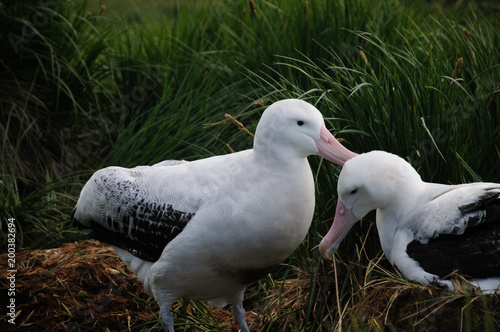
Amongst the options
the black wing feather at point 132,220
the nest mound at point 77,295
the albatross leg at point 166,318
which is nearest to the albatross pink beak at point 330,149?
the black wing feather at point 132,220

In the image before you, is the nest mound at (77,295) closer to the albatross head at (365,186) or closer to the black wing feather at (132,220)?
the black wing feather at (132,220)

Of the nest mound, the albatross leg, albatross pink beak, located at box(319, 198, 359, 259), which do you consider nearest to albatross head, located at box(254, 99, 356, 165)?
albatross pink beak, located at box(319, 198, 359, 259)

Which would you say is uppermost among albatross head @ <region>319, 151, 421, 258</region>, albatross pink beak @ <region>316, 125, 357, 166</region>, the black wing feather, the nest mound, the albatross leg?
albatross pink beak @ <region>316, 125, 357, 166</region>

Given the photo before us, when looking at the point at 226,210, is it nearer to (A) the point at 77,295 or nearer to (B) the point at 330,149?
(B) the point at 330,149

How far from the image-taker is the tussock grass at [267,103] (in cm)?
384

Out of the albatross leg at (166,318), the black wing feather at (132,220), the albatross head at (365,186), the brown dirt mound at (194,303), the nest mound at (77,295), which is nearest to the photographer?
the brown dirt mound at (194,303)

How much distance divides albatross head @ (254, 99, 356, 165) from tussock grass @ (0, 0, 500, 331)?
296 millimetres

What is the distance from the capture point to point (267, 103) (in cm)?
505

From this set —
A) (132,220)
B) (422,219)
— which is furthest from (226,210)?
(422,219)

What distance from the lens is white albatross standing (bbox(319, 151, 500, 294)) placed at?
324cm

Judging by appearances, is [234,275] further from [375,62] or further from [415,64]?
[375,62]

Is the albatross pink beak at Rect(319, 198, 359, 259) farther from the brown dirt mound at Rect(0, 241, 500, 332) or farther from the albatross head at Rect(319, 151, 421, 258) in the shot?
the brown dirt mound at Rect(0, 241, 500, 332)

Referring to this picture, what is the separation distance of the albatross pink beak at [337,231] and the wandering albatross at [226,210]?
14cm

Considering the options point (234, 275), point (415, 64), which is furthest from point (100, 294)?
point (415, 64)
